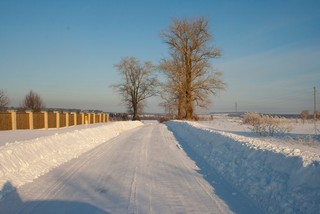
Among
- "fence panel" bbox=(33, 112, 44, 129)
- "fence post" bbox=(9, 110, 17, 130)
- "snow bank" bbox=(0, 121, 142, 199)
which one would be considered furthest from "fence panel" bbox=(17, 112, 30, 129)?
"snow bank" bbox=(0, 121, 142, 199)

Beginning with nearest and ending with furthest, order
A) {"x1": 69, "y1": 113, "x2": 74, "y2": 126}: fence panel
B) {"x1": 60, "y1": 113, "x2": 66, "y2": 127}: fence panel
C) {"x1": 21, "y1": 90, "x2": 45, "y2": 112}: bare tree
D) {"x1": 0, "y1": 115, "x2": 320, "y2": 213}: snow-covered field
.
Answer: {"x1": 0, "y1": 115, "x2": 320, "y2": 213}: snow-covered field < {"x1": 60, "y1": 113, "x2": 66, "y2": 127}: fence panel < {"x1": 69, "y1": 113, "x2": 74, "y2": 126}: fence panel < {"x1": 21, "y1": 90, "x2": 45, "y2": 112}: bare tree

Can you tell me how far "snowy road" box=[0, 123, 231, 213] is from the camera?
6324 mm

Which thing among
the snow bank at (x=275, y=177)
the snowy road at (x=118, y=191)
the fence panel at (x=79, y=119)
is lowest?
the snowy road at (x=118, y=191)

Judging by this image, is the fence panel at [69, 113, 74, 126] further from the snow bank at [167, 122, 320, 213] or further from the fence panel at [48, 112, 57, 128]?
the snow bank at [167, 122, 320, 213]

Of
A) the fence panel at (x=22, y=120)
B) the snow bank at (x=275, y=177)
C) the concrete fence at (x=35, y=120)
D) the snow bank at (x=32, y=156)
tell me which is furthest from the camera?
the fence panel at (x=22, y=120)

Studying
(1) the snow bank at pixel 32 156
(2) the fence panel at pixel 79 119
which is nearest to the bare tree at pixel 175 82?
(2) the fence panel at pixel 79 119

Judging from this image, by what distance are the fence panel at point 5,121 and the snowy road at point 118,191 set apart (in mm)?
19862

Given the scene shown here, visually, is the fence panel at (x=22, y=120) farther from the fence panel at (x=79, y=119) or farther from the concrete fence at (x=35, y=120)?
the fence panel at (x=79, y=119)

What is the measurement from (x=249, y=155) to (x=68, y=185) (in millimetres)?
5173

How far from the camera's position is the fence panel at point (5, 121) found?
92.7 feet

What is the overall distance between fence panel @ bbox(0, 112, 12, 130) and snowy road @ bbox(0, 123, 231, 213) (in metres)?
19.9

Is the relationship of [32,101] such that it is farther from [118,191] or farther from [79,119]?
[118,191]

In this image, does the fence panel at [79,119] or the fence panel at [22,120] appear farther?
the fence panel at [79,119]

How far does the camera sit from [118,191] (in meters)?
7.54
